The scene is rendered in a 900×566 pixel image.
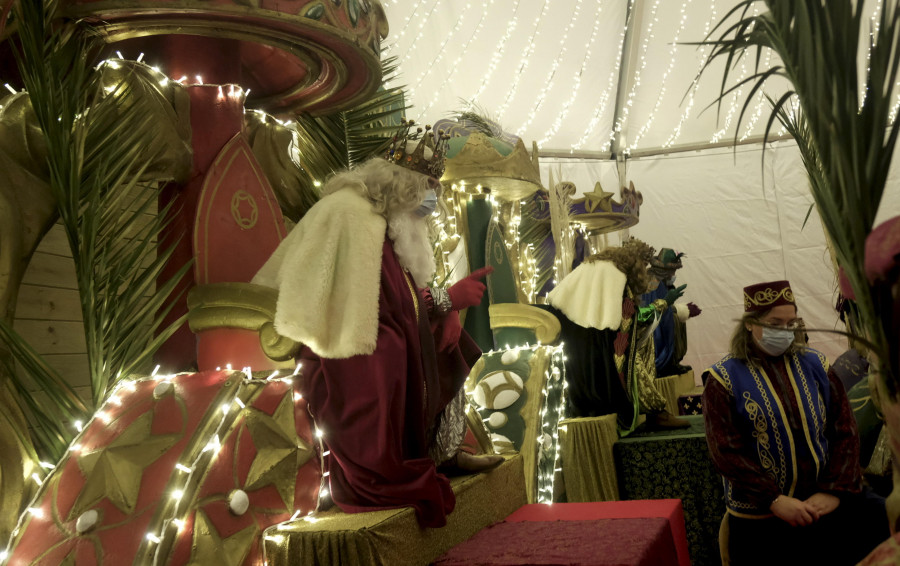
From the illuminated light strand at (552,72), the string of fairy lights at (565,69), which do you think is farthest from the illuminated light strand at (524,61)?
the illuminated light strand at (552,72)

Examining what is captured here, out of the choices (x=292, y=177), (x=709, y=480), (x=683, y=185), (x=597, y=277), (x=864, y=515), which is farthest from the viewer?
(x=683, y=185)

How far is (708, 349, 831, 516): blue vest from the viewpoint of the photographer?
2.79 m

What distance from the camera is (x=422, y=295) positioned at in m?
2.54

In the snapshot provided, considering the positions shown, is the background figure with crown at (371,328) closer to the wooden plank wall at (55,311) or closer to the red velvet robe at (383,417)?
the red velvet robe at (383,417)

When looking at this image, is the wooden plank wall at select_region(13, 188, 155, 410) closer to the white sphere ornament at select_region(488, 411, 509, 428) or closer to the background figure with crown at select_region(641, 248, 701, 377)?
the white sphere ornament at select_region(488, 411, 509, 428)

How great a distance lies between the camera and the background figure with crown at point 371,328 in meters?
2.12

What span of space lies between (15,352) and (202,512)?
0.71 meters

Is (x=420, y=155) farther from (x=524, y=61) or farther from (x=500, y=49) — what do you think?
(x=524, y=61)

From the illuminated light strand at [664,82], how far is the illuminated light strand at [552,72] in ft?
4.27

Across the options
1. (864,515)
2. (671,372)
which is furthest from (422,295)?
(671,372)

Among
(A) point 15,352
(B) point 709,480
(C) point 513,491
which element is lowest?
(B) point 709,480

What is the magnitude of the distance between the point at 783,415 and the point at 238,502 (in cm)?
214

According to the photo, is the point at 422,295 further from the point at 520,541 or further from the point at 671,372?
the point at 671,372

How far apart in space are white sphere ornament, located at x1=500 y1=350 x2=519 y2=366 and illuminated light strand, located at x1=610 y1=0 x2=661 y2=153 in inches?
277
